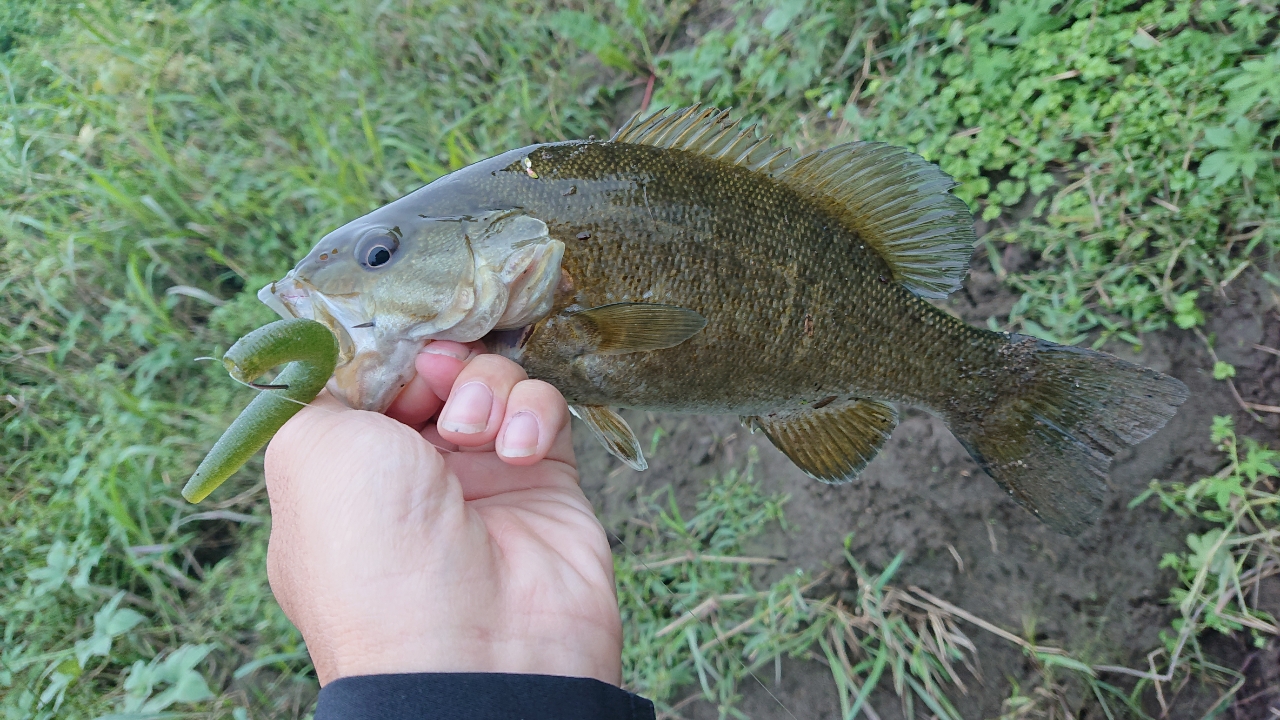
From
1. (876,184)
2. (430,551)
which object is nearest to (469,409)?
(430,551)

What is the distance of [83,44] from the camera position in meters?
4.16

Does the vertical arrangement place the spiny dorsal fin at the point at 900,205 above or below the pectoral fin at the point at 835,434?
above

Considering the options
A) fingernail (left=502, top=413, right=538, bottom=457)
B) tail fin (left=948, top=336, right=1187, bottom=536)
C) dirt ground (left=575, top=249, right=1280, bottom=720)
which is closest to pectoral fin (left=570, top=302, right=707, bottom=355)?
fingernail (left=502, top=413, right=538, bottom=457)

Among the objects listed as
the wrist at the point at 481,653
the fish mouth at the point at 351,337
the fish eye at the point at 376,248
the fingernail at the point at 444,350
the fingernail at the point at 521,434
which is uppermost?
the fish eye at the point at 376,248

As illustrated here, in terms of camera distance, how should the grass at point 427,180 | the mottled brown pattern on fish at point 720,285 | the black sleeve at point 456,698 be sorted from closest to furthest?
the black sleeve at point 456,698 < the mottled brown pattern on fish at point 720,285 < the grass at point 427,180

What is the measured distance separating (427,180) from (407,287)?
81.5 inches

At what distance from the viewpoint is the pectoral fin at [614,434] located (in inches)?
64.7

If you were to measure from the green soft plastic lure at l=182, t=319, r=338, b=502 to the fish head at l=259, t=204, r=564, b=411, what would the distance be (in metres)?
0.10

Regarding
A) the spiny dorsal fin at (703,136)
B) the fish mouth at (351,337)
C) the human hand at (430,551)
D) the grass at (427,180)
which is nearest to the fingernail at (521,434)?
the human hand at (430,551)

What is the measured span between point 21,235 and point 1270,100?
5.53 metres

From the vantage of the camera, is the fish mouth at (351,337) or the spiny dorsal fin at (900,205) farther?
the spiny dorsal fin at (900,205)

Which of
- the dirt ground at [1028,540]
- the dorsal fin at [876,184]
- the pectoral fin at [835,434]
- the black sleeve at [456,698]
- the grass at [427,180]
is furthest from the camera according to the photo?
the grass at [427,180]

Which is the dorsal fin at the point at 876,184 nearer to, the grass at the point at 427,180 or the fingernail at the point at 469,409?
the fingernail at the point at 469,409

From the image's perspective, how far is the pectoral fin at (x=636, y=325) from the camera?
1505mm
